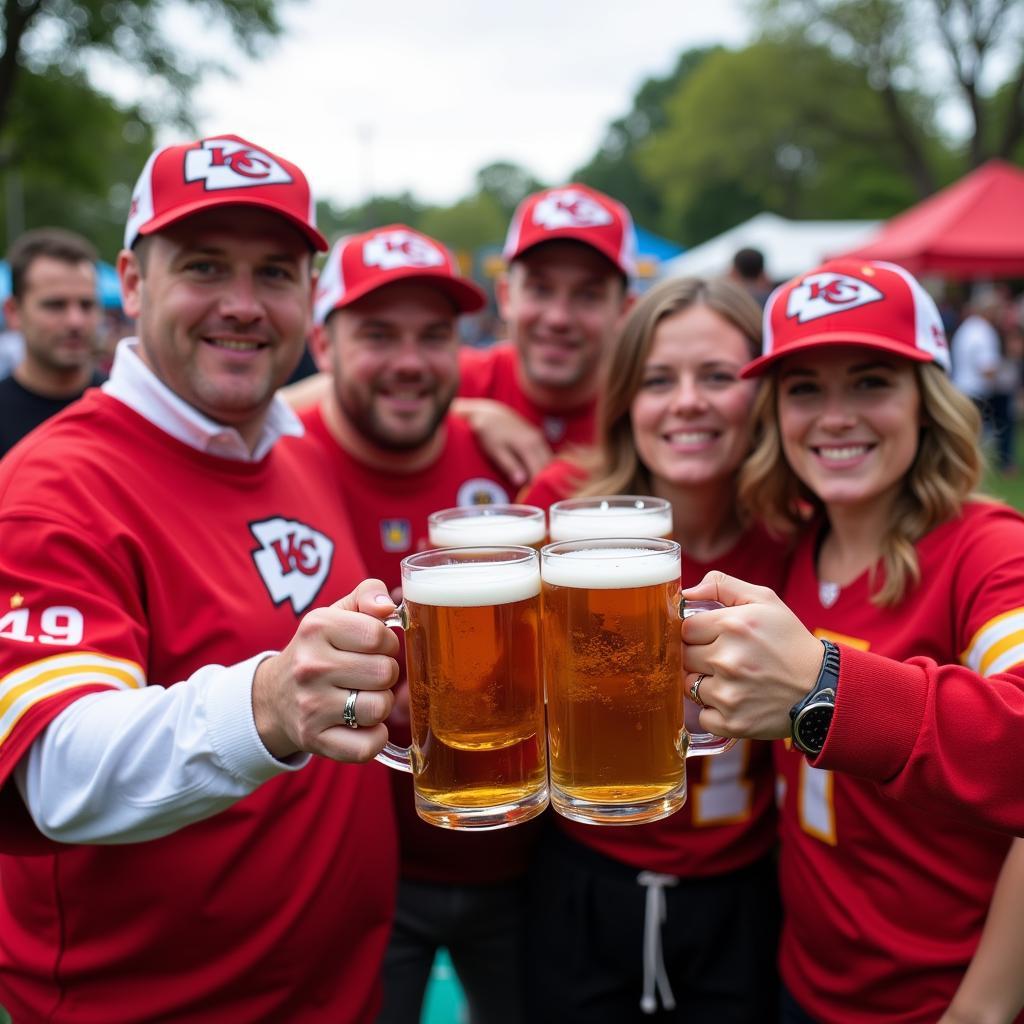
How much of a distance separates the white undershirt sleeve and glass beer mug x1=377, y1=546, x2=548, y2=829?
0.25 meters

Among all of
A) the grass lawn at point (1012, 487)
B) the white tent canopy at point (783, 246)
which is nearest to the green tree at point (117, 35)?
the white tent canopy at point (783, 246)

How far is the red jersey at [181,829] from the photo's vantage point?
62.9 inches

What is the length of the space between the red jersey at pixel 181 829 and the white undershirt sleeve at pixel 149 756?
0.06m

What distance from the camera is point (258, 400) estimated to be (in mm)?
2207

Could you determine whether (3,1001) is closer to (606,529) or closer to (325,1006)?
(325,1006)

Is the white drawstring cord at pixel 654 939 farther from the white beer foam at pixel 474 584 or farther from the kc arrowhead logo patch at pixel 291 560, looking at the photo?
the white beer foam at pixel 474 584

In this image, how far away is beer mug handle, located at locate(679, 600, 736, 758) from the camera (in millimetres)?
1502

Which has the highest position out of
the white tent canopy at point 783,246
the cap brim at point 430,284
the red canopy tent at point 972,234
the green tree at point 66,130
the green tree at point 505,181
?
the green tree at point 505,181

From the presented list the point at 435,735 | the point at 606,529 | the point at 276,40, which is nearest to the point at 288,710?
the point at 435,735

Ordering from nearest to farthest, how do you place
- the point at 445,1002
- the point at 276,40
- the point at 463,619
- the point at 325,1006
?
the point at 463,619 → the point at 325,1006 → the point at 445,1002 → the point at 276,40

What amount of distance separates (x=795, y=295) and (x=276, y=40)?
19835 mm

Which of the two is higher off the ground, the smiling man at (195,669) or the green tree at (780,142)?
the green tree at (780,142)

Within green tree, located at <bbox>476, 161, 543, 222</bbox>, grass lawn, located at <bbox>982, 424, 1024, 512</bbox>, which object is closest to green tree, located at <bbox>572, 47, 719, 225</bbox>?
green tree, located at <bbox>476, 161, 543, 222</bbox>

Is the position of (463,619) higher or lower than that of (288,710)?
higher
